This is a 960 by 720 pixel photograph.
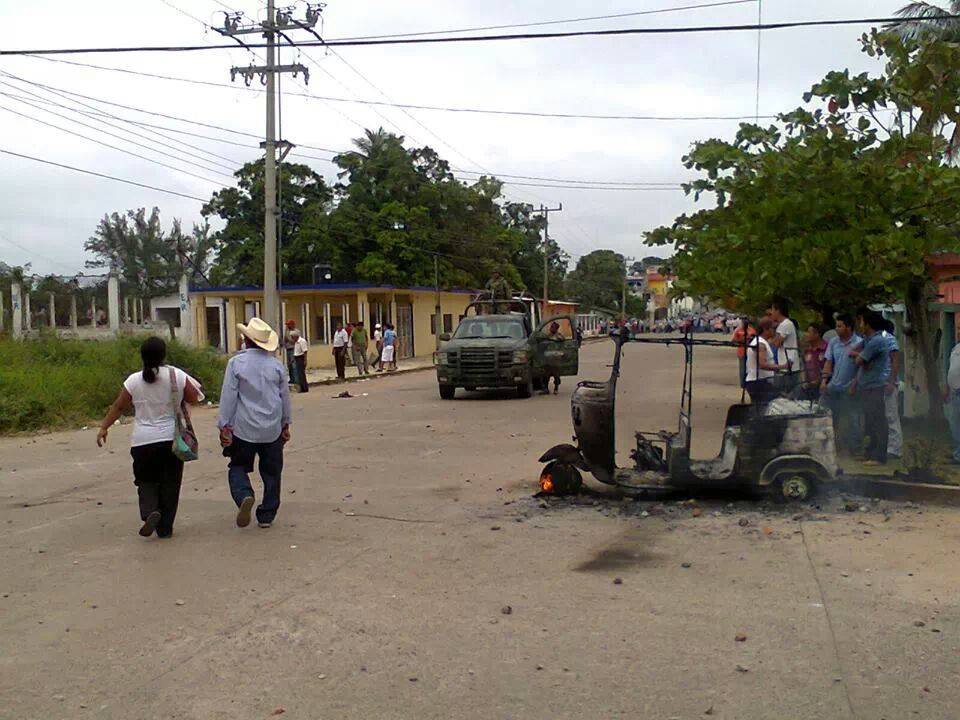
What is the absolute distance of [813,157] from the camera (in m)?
11.3

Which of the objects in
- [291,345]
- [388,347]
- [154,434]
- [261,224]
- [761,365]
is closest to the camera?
[154,434]

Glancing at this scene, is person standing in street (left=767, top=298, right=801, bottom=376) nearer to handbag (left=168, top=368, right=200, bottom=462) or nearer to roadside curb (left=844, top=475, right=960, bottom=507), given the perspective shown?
roadside curb (left=844, top=475, right=960, bottom=507)

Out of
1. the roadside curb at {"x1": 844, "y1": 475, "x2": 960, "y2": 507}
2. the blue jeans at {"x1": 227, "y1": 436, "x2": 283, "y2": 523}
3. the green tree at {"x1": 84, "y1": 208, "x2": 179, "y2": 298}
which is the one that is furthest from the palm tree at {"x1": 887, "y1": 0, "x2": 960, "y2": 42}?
the green tree at {"x1": 84, "y1": 208, "x2": 179, "y2": 298}

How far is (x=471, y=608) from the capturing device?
582cm

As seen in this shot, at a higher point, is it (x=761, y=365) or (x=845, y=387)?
(x=761, y=365)

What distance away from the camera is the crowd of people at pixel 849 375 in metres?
9.76

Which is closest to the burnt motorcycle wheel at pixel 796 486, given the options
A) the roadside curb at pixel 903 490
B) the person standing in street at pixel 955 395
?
the roadside curb at pixel 903 490

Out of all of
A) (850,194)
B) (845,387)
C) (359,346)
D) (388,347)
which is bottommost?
(388,347)

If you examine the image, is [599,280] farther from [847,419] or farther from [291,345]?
[847,419]

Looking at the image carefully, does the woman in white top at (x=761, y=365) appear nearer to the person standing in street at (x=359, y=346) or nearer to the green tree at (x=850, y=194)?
the green tree at (x=850, y=194)

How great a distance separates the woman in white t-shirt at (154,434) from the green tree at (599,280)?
88.9 m

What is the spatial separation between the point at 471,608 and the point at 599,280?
93940 millimetres

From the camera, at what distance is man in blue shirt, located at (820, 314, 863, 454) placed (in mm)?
10930

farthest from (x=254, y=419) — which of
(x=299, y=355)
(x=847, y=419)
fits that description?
(x=299, y=355)
